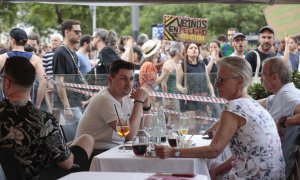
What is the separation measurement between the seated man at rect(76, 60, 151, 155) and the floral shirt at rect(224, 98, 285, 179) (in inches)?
58.8

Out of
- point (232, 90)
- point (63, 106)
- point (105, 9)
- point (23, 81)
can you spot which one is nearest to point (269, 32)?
point (63, 106)

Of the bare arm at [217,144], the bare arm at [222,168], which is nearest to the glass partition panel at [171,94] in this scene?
the bare arm at [222,168]

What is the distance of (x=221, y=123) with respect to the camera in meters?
5.08

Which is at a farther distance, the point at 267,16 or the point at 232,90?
A: the point at 267,16

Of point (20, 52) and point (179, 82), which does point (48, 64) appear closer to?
point (20, 52)

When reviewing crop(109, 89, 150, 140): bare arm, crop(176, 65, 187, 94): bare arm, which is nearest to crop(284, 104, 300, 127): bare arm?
crop(109, 89, 150, 140): bare arm

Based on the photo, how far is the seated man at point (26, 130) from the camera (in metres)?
4.85

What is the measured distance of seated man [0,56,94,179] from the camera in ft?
15.9

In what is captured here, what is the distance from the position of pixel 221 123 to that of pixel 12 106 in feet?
4.90

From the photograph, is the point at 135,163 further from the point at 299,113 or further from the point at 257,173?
the point at 299,113

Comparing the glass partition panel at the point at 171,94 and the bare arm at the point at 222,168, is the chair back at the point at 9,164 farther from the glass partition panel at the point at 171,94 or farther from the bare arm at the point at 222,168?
the glass partition panel at the point at 171,94

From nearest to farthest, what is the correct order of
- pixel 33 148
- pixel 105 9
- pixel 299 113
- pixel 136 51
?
pixel 33 148
pixel 299 113
pixel 136 51
pixel 105 9

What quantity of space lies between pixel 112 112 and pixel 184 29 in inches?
229

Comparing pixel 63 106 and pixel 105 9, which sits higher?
pixel 105 9
